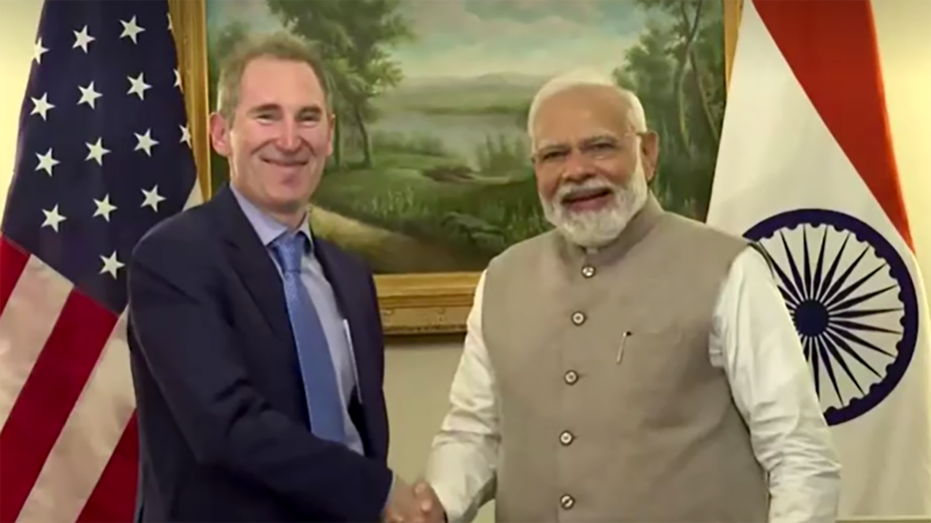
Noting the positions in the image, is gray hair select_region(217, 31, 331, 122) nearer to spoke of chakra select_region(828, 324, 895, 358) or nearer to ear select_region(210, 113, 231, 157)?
ear select_region(210, 113, 231, 157)

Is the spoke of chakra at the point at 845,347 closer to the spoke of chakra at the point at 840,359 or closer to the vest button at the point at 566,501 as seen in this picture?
the spoke of chakra at the point at 840,359

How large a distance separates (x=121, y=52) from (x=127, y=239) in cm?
43

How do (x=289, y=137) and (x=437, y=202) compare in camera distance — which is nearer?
(x=289, y=137)

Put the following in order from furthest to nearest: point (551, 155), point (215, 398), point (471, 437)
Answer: point (471, 437) → point (551, 155) → point (215, 398)

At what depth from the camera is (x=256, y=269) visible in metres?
1.86

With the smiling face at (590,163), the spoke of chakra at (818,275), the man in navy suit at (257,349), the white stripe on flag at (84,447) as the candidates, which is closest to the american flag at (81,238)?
the white stripe on flag at (84,447)

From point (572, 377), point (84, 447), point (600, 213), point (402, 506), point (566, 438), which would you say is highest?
point (600, 213)

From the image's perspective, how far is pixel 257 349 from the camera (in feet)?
5.99

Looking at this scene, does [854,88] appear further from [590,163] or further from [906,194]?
[590,163]

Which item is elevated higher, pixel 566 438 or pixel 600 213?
pixel 600 213

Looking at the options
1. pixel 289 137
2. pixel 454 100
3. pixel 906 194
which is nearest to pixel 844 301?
pixel 906 194

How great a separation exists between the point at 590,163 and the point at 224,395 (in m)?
0.75

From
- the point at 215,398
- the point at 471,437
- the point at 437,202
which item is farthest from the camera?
the point at 437,202

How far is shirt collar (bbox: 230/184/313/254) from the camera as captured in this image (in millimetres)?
1925
